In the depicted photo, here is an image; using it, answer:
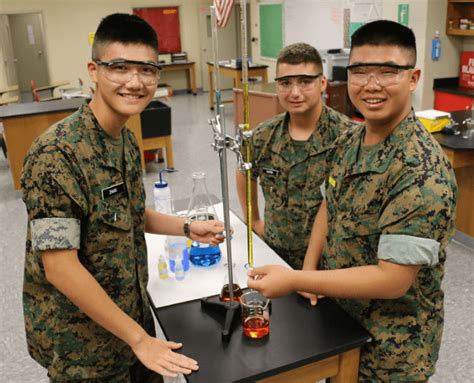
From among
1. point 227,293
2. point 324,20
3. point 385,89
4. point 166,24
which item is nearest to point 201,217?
point 227,293

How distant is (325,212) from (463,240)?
2.50 meters

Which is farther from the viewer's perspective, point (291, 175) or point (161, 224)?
point (291, 175)

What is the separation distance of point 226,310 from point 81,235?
473mm

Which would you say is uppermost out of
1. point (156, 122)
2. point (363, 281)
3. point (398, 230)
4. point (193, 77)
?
point (398, 230)

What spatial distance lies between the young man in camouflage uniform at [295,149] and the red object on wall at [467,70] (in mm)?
4498

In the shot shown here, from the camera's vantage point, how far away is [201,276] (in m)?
1.73

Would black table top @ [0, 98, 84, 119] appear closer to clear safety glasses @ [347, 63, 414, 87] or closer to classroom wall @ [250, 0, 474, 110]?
classroom wall @ [250, 0, 474, 110]

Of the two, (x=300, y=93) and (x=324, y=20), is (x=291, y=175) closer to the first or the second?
(x=300, y=93)

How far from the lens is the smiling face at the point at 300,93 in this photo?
6.30ft

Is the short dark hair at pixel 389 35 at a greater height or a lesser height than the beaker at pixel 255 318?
greater

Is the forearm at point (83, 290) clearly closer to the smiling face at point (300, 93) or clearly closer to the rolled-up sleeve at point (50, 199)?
the rolled-up sleeve at point (50, 199)

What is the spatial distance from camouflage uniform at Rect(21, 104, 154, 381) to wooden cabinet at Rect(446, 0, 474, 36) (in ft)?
17.2

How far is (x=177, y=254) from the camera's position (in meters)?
1.85

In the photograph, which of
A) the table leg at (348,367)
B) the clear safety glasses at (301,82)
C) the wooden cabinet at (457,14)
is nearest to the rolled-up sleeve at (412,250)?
the table leg at (348,367)
